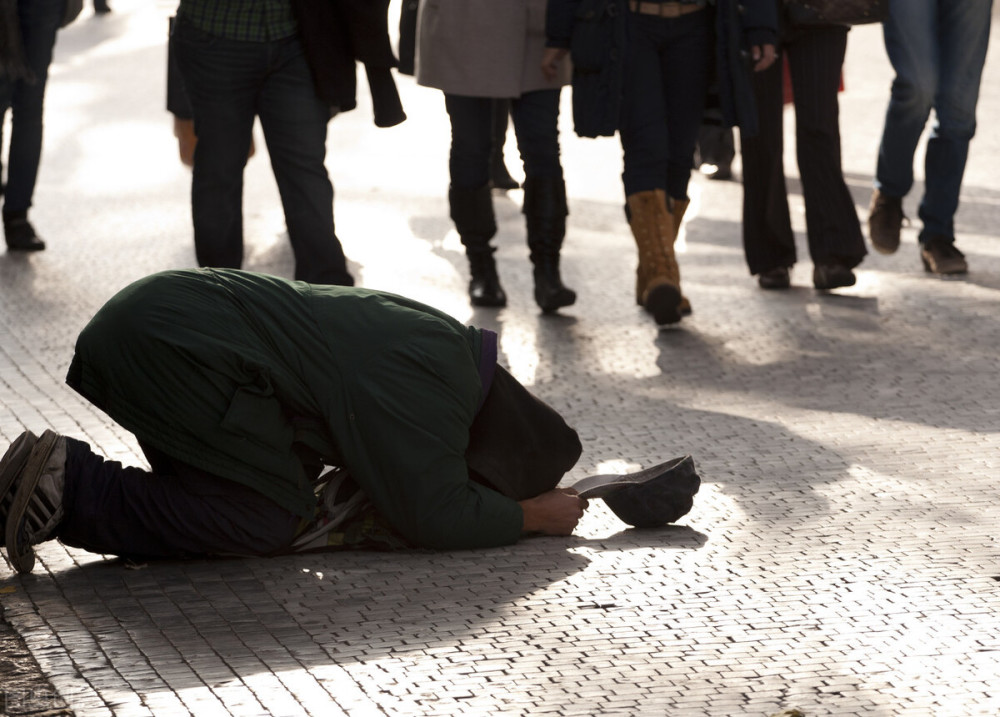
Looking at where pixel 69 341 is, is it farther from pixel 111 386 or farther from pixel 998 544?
pixel 998 544

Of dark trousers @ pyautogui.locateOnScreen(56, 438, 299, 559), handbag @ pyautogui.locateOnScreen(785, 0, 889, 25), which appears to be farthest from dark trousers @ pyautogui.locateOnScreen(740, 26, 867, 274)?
dark trousers @ pyautogui.locateOnScreen(56, 438, 299, 559)

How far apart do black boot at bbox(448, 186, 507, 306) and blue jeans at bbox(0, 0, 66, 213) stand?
2210mm

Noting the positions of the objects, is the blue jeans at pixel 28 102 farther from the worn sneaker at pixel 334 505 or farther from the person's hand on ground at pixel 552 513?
the person's hand on ground at pixel 552 513

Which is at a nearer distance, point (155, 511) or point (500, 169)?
point (155, 511)

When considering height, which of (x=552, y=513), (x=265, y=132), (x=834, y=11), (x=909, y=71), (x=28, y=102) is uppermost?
(x=834, y=11)

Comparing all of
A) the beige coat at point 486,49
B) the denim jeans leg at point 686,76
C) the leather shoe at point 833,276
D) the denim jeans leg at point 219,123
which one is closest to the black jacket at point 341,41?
the denim jeans leg at point 219,123

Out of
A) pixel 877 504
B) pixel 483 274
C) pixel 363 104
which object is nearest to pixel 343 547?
pixel 877 504

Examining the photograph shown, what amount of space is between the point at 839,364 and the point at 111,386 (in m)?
2.83

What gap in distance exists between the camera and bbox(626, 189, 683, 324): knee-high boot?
6.13 m

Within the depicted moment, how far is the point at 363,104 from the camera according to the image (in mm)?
12109

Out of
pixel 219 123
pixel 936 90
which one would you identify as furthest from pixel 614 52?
pixel 936 90

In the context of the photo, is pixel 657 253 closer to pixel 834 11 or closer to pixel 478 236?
pixel 478 236

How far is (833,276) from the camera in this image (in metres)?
6.70

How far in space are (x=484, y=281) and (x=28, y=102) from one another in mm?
2436
